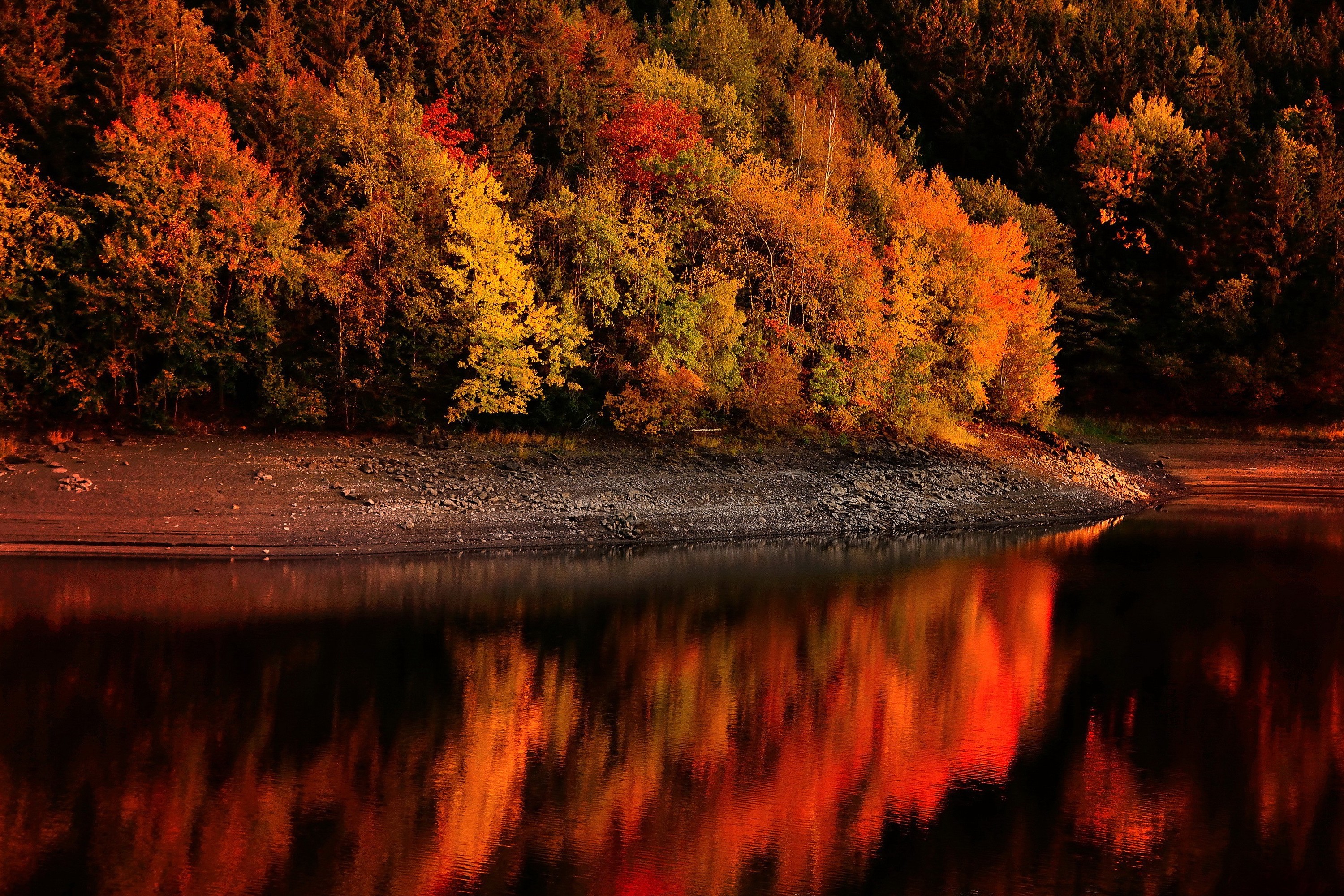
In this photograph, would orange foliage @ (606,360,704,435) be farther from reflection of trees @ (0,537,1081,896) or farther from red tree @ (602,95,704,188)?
reflection of trees @ (0,537,1081,896)

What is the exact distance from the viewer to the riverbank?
35469 millimetres

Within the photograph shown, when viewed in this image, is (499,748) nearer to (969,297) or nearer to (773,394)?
(773,394)

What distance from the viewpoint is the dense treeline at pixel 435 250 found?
4475 cm

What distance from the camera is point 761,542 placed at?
40.9 metres

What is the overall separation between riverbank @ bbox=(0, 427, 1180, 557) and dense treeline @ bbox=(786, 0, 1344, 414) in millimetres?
28607

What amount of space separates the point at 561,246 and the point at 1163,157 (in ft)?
185


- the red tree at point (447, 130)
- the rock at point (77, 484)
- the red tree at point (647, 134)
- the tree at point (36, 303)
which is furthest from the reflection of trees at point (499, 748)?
the red tree at point (447, 130)

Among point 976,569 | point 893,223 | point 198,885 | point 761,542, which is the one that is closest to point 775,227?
point 893,223

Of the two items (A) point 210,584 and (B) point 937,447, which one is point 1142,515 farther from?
(A) point 210,584

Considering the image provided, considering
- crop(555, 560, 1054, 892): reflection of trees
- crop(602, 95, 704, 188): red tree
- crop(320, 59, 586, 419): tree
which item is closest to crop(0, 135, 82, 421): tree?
crop(320, 59, 586, 419): tree

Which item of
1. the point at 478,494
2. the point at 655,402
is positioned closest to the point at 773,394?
the point at 655,402

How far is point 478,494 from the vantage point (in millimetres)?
39969

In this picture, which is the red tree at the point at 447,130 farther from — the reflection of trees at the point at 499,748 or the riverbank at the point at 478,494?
the reflection of trees at the point at 499,748

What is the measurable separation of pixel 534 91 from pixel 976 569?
147 feet
